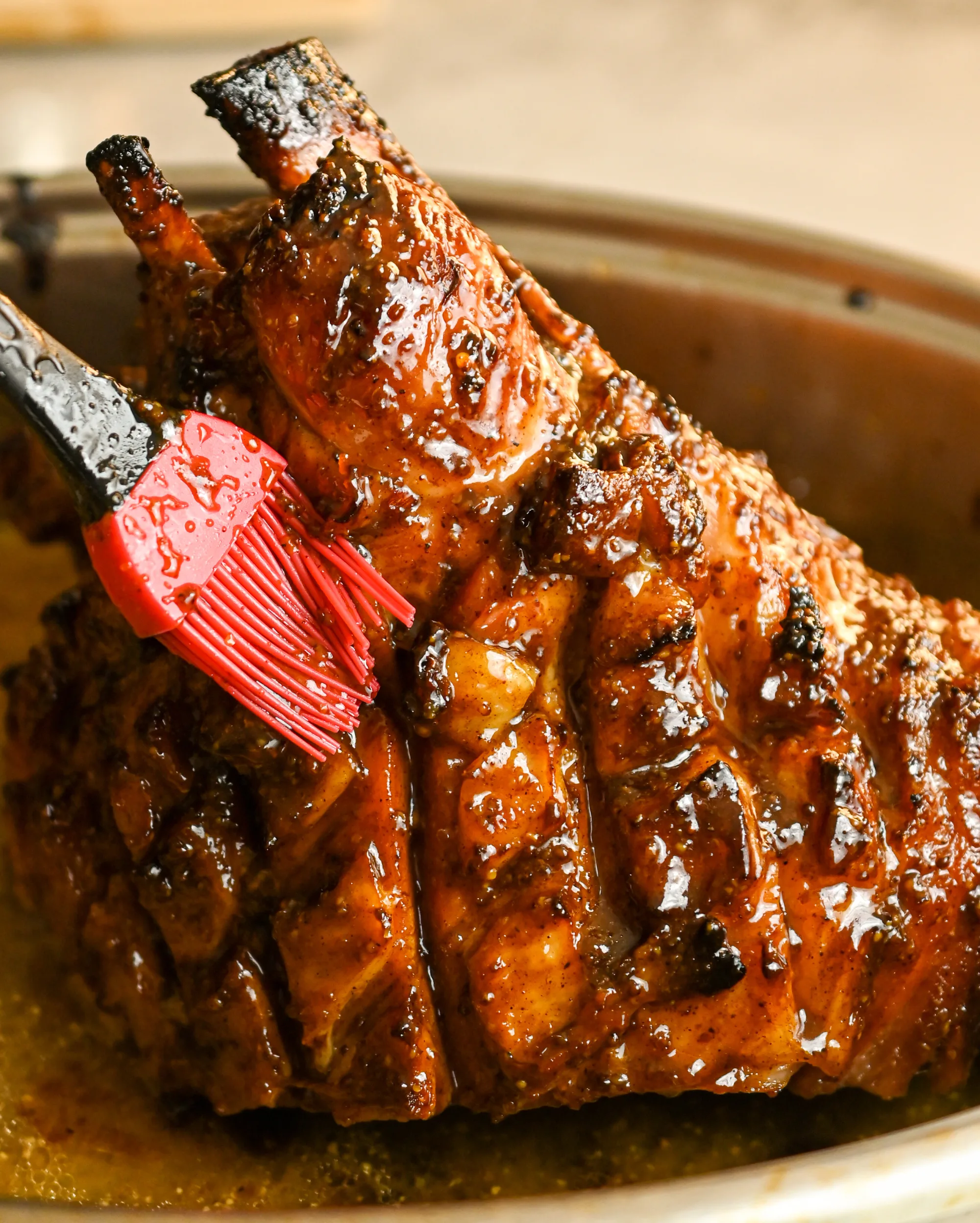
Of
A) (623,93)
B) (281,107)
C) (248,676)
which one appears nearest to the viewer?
(248,676)

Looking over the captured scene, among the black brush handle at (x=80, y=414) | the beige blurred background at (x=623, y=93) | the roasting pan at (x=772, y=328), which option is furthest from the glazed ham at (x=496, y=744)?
the beige blurred background at (x=623, y=93)

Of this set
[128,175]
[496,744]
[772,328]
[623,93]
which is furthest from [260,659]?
[623,93]

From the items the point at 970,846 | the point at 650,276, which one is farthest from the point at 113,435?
the point at 650,276

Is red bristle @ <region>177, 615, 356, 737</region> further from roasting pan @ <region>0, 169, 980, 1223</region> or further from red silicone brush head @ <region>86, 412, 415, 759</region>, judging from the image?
roasting pan @ <region>0, 169, 980, 1223</region>

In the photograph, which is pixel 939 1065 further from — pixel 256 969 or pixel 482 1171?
pixel 256 969

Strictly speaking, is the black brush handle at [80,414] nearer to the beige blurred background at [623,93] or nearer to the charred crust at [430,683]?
the charred crust at [430,683]

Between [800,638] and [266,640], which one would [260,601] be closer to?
[266,640]
